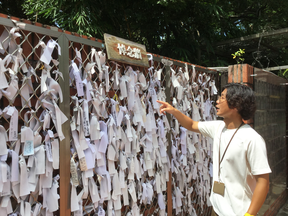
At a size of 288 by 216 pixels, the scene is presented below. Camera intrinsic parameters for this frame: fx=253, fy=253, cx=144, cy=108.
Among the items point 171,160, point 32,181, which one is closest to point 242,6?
point 171,160

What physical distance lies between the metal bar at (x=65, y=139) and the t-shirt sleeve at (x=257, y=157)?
3.59 feet

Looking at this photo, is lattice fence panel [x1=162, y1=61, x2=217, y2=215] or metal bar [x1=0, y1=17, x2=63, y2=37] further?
lattice fence panel [x1=162, y1=61, x2=217, y2=215]

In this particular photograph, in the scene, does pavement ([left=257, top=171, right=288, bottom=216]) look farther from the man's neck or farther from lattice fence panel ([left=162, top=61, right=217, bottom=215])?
the man's neck

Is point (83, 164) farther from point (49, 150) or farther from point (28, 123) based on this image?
point (28, 123)

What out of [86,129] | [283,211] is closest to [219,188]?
[86,129]

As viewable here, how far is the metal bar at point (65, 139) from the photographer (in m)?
1.52

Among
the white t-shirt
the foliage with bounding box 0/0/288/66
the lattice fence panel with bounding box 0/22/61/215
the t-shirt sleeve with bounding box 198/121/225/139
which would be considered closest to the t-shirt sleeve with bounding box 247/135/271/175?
the white t-shirt

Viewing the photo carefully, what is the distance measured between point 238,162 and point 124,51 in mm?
1132

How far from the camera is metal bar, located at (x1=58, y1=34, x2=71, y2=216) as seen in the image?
152cm

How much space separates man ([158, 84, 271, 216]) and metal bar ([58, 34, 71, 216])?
3.06 ft

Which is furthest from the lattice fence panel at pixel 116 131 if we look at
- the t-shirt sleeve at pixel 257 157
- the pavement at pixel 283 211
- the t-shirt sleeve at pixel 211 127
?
the pavement at pixel 283 211

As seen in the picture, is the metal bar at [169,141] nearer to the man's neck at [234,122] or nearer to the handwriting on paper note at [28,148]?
the man's neck at [234,122]

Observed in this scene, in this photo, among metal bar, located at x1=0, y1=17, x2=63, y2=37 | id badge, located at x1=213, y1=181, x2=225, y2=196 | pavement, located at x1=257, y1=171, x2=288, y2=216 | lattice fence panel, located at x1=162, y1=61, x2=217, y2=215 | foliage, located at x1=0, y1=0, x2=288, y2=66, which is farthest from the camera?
foliage, located at x1=0, y1=0, x2=288, y2=66

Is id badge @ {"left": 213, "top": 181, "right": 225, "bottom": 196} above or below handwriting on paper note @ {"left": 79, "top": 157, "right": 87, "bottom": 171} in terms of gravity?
below
